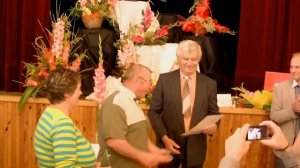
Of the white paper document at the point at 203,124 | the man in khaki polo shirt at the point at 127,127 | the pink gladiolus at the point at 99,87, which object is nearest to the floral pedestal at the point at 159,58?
the pink gladiolus at the point at 99,87

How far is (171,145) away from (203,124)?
10.9 inches

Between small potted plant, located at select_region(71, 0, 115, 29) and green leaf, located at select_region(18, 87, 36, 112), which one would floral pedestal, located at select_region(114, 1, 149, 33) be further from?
green leaf, located at select_region(18, 87, 36, 112)

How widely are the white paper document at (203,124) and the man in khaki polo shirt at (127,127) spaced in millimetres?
346

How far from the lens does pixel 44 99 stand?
3949 millimetres

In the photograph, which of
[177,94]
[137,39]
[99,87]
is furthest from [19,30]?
[177,94]

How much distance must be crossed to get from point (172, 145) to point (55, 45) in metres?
1.33

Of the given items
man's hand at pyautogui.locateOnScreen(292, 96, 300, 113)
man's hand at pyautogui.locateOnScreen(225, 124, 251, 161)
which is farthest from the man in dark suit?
man's hand at pyautogui.locateOnScreen(225, 124, 251, 161)

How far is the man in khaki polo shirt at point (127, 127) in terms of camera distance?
7.97 feet

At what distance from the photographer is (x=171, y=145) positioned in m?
3.08

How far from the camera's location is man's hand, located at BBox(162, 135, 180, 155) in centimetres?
306

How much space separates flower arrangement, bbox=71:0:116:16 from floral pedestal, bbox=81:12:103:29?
41 millimetres

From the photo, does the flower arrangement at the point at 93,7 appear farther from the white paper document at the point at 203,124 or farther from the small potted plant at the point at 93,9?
the white paper document at the point at 203,124

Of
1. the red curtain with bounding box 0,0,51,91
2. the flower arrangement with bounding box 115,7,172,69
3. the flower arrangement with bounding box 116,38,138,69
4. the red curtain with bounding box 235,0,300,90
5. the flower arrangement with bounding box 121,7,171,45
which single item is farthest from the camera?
the red curtain with bounding box 0,0,51,91

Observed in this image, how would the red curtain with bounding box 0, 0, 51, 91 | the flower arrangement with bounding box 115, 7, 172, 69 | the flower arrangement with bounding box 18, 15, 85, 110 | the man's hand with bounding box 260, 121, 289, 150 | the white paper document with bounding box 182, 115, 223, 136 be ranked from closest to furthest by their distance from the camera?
the man's hand with bounding box 260, 121, 289, 150, the white paper document with bounding box 182, 115, 223, 136, the flower arrangement with bounding box 18, 15, 85, 110, the flower arrangement with bounding box 115, 7, 172, 69, the red curtain with bounding box 0, 0, 51, 91
